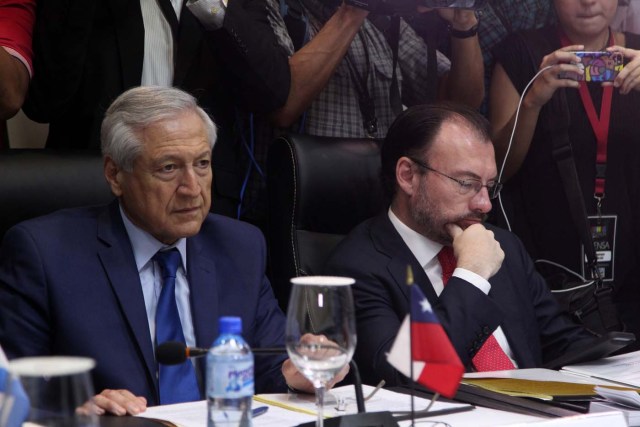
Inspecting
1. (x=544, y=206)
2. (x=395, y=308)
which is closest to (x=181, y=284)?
(x=395, y=308)

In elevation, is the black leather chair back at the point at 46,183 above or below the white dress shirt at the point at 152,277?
above

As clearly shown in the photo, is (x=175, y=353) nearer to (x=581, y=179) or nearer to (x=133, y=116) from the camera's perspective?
(x=133, y=116)

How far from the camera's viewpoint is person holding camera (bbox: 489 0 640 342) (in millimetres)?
3318

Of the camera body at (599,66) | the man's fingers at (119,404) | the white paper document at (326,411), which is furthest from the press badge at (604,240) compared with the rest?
the man's fingers at (119,404)

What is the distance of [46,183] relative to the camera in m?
2.38

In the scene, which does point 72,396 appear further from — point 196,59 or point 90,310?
point 196,59

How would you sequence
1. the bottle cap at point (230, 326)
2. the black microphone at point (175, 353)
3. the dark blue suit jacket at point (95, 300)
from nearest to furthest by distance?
1. the bottle cap at point (230, 326)
2. the black microphone at point (175, 353)
3. the dark blue suit jacket at point (95, 300)

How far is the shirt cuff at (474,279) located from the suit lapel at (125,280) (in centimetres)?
78

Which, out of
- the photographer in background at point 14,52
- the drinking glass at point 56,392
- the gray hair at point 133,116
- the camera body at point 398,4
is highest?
the camera body at point 398,4

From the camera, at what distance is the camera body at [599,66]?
316 cm

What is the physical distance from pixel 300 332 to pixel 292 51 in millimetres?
1676

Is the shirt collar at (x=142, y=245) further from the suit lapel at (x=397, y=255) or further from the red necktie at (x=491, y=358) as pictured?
the red necktie at (x=491, y=358)

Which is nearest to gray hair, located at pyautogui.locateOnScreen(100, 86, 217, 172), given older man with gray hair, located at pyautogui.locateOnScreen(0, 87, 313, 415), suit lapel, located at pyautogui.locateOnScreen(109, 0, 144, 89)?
older man with gray hair, located at pyautogui.locateOnScreen(0, 87, 313, 415)

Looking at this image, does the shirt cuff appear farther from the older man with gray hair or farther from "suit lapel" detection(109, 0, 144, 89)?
"suit lapel" detection(109, 0, 144, 89)
